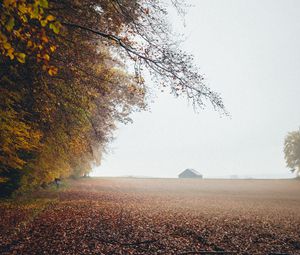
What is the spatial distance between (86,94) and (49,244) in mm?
5936

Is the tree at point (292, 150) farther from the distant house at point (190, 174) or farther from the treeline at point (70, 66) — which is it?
the treeline at point (70, 66)

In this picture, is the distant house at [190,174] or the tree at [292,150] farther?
the distant house at [190,174]

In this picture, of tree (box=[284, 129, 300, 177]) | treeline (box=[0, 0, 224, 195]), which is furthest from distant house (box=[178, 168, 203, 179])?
treeline (box=[0, 0, 224, 195])

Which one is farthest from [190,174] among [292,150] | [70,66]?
[70,66]

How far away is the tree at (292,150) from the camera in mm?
73438

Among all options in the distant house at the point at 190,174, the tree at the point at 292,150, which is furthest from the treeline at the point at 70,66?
the distant house at the point at 190,174

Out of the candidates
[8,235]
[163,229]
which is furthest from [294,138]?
[8,235]

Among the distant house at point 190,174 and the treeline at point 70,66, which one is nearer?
the treeline at point 70,66

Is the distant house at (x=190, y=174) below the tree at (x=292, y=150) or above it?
below

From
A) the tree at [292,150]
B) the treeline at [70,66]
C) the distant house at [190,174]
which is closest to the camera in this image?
the treeline at [70,66]

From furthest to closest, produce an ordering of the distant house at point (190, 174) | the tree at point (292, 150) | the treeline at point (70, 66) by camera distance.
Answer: the distant house at point (190, 174), the tree at point (292, 150), the treeline at point (70, 66)

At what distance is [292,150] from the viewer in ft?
244

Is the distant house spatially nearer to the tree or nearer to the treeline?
the tree

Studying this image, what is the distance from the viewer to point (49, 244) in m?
8.96
